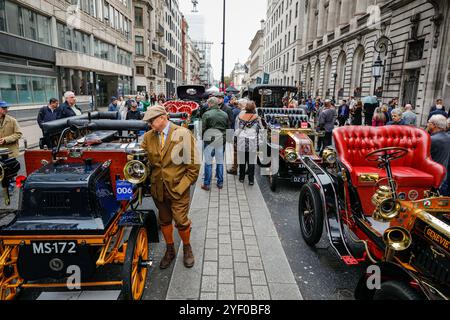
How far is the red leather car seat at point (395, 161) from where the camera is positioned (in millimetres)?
3984

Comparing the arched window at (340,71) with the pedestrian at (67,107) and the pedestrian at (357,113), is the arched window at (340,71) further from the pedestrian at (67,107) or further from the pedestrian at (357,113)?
the pedestrian at (67,107)

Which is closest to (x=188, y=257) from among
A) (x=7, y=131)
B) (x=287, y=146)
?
(x=287, y=146)

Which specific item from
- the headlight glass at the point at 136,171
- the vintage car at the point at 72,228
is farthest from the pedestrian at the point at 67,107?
the headlight glass at the point at 136,171

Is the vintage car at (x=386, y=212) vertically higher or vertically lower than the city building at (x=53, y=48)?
lower

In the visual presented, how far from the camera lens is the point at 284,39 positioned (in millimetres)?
56438

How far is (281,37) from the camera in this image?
59.2 metres

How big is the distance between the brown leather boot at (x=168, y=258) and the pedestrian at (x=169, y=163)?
26cm

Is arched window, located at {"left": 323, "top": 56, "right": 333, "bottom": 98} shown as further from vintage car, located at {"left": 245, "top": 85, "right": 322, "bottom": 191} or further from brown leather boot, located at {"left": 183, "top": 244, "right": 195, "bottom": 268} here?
brown leather boot, located at {"left": 183, "top": 244, "right": 195, "bottom": 268}

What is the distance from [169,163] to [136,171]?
1.53 feet

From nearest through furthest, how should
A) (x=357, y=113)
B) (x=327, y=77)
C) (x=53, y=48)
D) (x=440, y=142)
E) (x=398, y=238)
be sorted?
1. (x=398, y=238)
2. (x=440, y=142)
3. (x=357, y=113)
4. (x=53, y=48)
5. (x=327, y=77)

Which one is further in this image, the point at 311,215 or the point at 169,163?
the point at 311,215

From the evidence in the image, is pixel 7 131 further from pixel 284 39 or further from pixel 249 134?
pixel 284 39
